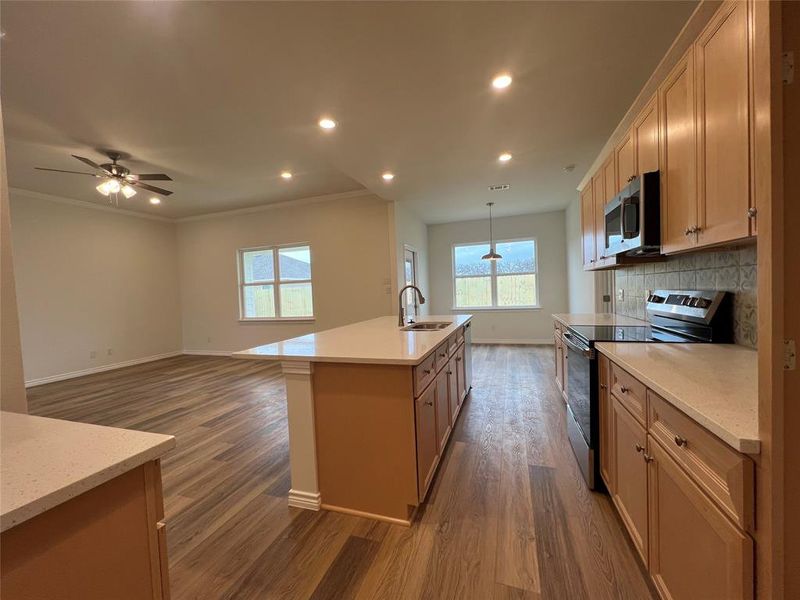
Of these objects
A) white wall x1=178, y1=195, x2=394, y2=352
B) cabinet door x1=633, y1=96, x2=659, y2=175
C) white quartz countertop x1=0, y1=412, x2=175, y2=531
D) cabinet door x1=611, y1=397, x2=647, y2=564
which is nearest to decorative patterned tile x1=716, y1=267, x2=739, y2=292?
cabinet door x1=633, y1=96, x2=659, y2=175

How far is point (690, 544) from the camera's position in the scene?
3.16 ft

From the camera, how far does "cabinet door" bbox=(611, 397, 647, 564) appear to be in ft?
4.19

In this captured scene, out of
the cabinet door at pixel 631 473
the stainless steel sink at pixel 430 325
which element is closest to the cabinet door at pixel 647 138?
the cabinet door at pixel 631 473

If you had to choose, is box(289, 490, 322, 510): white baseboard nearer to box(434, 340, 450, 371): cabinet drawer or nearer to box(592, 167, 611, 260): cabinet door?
box(434, 340, 450, 371): cabinet drawer

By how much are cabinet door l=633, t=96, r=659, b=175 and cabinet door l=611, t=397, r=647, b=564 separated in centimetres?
142

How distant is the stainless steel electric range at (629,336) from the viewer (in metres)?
1.71

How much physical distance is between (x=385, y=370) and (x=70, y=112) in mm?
3518

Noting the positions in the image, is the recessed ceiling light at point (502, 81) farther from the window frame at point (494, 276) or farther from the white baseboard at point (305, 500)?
the window frame at point (494, 276)

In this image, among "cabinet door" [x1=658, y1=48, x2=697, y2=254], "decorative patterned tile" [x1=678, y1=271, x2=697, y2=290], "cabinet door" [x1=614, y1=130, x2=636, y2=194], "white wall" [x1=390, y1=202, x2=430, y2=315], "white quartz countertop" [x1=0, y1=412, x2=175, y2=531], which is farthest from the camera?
"white wall" [x1=390, y1=202, x2=430, y2=315]

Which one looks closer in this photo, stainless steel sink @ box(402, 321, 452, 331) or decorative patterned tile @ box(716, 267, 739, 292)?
decorative patterned tile @ box(716, 267, 739, 292)

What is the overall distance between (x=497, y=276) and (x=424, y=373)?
556 centimetres

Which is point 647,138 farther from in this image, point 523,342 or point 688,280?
point 523,342

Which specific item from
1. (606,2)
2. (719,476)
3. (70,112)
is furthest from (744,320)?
(70,112)

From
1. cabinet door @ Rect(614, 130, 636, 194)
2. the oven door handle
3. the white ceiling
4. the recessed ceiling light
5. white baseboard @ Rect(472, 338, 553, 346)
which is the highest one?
the white ceiling
